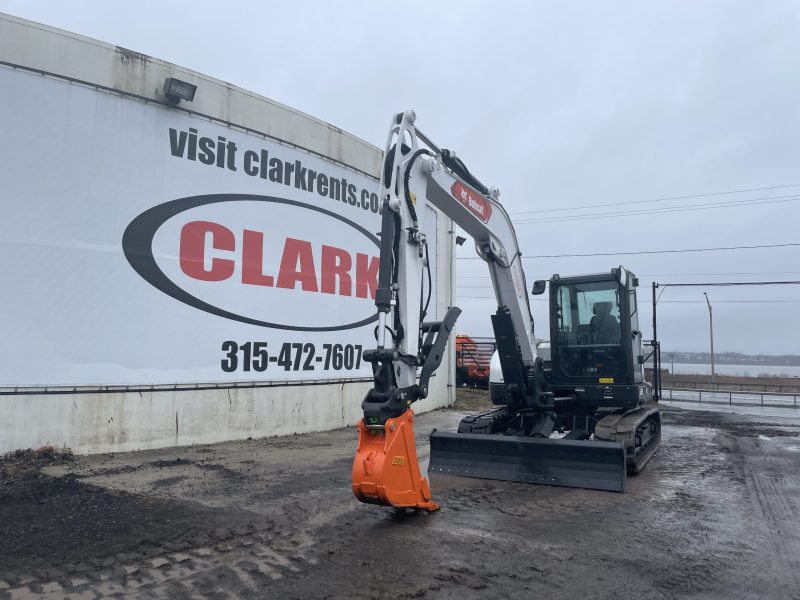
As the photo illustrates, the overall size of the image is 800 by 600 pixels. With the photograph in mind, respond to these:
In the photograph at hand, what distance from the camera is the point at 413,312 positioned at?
22.3 feet

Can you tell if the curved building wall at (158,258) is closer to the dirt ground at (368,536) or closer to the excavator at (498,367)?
the dirt ground at (368,536)

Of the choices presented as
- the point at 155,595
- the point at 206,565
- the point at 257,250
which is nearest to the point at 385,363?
the point at 206,565

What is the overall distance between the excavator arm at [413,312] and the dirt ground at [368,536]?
68 centimetres

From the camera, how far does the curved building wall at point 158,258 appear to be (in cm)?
973

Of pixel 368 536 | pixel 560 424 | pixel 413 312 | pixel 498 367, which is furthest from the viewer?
pixel 498 367

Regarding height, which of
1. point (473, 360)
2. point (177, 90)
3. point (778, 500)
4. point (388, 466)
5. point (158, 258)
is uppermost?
point (177, 90)

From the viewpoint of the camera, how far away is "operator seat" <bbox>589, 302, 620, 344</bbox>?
947 centimetres

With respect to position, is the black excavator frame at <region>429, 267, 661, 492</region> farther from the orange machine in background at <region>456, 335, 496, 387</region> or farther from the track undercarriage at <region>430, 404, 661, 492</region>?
the orange machine in background at <region>456, 335, 496, 387</region>

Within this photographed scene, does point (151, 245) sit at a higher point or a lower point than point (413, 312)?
higher

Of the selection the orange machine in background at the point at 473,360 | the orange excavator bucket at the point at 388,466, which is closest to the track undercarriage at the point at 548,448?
the orange excavator bucket at the point at 388,466

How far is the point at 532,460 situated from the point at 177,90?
8631 millimetres

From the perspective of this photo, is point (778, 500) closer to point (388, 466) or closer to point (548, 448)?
point (548, 448)

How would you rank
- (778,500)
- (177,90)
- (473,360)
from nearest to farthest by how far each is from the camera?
(778,500) < (177,90) < (473,360)

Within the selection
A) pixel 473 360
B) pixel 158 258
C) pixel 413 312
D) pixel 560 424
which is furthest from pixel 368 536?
pixel 473 360
